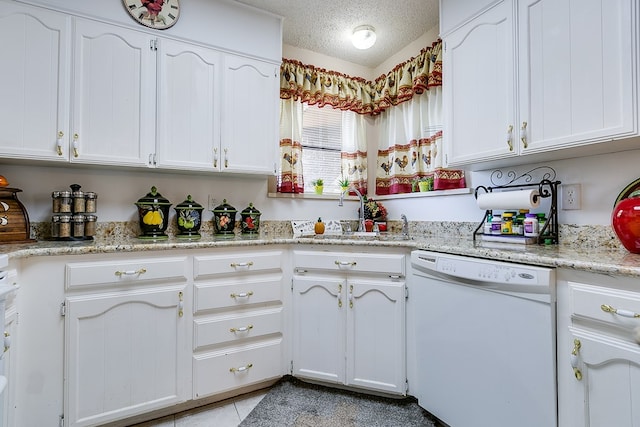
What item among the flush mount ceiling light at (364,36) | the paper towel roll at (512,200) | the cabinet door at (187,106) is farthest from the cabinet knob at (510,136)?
the cabinet door at (187,106)

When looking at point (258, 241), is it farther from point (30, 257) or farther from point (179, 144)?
point (30, 257)

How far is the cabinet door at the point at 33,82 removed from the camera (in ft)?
4.98

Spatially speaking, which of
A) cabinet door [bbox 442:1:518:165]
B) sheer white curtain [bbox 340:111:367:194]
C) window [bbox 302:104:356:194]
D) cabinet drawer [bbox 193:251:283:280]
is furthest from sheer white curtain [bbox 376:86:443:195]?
cabinet drawer [bbox 193:251:283:280]

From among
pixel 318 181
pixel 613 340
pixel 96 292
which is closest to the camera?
pixel 613 340

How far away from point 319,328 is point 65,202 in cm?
160

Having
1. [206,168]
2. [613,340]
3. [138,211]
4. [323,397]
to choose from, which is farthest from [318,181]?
[613,340]

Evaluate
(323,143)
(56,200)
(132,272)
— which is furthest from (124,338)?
(323,143)

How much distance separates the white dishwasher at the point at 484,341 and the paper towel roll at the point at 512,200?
1.53 ft

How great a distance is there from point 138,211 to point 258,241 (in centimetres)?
84

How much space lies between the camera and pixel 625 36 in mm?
1172

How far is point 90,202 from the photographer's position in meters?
1.78


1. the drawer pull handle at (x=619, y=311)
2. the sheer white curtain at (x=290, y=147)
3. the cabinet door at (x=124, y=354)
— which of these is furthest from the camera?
the sheer white curtain at (x=290, y=147)

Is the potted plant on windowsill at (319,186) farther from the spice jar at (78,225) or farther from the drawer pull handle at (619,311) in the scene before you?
the drawer pull handle at (619,311)

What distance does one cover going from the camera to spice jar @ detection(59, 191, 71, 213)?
5.54 ft
